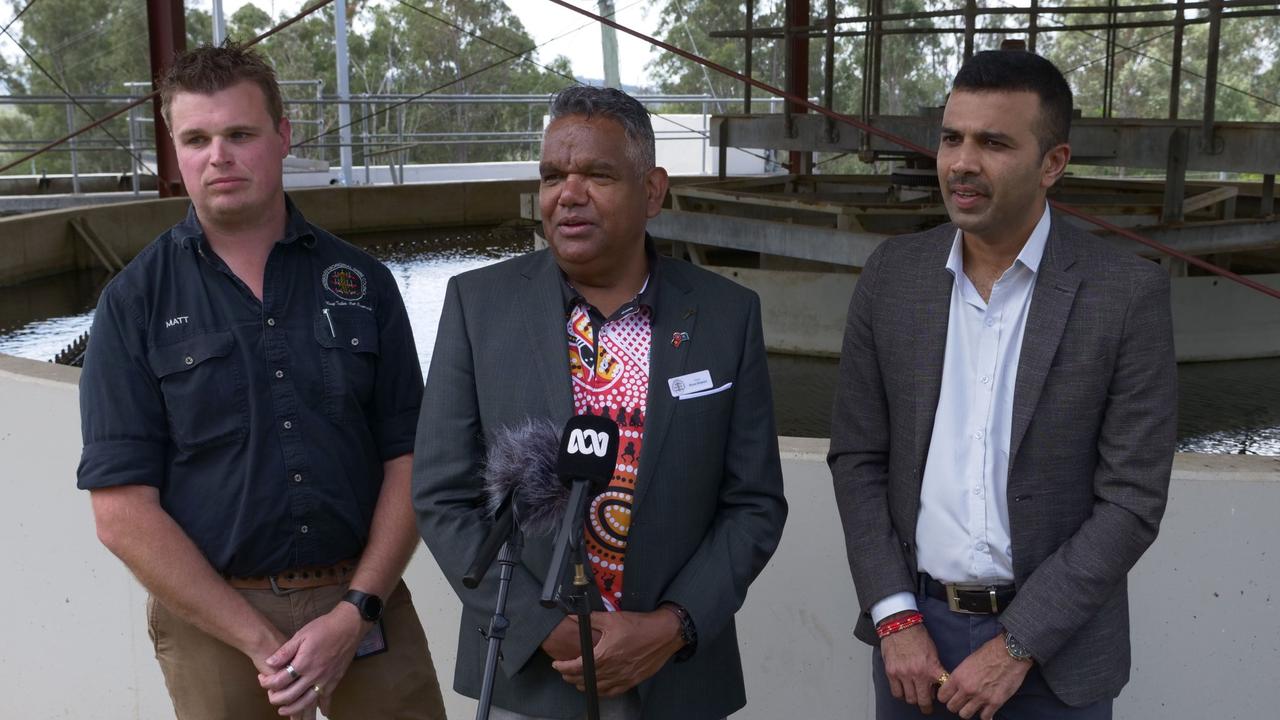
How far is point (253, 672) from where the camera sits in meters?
2.03

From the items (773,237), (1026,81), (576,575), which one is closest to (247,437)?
(576,575)

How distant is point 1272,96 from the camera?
28.3 metres

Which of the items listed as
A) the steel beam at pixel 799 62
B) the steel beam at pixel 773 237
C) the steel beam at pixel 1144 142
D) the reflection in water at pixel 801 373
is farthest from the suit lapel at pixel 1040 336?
the steel beam at pixel 799 62

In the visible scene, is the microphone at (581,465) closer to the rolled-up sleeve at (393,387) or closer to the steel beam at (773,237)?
the rolled-up sleeve at (393,387)

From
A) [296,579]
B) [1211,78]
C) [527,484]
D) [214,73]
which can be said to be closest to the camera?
[527,484]

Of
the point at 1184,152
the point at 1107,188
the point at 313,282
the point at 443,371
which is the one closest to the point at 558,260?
the point at 443,371

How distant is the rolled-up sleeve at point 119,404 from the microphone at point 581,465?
33.8 inches

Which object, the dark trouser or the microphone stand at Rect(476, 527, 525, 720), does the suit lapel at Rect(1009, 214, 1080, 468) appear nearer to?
the dark trouser

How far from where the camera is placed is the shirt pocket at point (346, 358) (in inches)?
80.5

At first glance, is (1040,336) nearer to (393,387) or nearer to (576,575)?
(576,575)

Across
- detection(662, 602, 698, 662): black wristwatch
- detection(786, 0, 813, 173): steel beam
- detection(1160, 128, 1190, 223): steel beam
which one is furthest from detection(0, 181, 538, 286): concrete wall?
detection(662, 602, 698, 662): black wristwatch

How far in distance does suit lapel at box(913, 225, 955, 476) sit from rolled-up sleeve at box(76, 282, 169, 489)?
1.09 metres

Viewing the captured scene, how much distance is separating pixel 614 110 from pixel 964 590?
0.81 m

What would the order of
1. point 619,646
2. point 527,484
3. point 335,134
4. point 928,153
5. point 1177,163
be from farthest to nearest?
point 335,134 < point 1177,163 < point 928,153 < point 619,646 < point 527,484
